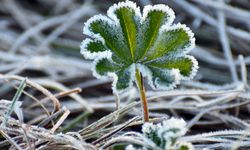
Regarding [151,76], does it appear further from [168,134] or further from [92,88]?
[92,88]

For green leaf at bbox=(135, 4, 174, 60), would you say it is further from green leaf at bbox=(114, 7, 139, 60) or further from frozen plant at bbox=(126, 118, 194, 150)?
frozen plant at bbox=(126, 118, 194, 150)

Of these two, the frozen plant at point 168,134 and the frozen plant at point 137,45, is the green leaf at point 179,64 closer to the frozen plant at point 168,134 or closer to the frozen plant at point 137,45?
the frozen plant at point 137,45

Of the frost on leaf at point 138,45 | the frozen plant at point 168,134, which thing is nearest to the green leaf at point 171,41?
the frost on leaf at point 138,45

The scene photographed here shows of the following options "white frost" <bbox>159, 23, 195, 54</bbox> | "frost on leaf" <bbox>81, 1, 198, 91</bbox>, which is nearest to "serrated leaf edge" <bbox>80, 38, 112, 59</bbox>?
"frost on leaf" <bbox>81, 1, 198, 91</bbox>

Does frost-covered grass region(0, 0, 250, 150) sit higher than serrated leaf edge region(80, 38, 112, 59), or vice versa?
frost-covered grass region(0, 0, 250, 150)

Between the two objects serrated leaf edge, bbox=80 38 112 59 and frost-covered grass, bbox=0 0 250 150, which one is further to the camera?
frost-covered grass, bbox=0 0 250 150

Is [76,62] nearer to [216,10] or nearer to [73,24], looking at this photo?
[73,24]
